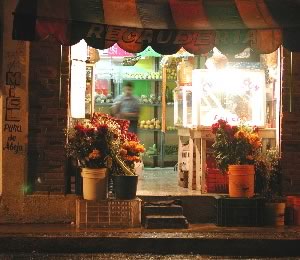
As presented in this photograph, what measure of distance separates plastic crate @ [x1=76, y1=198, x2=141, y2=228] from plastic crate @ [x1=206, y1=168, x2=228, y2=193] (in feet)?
6.90

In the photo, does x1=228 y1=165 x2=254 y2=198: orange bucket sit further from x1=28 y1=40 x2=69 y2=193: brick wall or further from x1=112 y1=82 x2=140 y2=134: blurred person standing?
x1=112 y1=82 x2=140 y2=134: blurred person standing

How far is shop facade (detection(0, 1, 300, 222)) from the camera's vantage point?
1085cm

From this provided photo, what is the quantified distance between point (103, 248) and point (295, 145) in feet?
13.4

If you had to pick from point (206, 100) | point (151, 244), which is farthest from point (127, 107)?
point (151, 244)

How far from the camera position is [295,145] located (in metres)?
11.5

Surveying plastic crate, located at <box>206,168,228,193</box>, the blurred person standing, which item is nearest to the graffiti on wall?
plastic crate, located at <box>206,168,228,193</box>

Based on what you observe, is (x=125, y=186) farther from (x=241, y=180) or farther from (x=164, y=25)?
(x=164, y=25)

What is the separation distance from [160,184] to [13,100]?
4114 mm

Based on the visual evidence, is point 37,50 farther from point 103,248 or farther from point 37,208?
point 103,248

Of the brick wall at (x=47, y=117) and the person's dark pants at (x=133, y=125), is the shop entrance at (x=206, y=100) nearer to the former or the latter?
the brick wall at (x=47, y=117)

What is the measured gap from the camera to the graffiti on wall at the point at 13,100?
10844 millimetres

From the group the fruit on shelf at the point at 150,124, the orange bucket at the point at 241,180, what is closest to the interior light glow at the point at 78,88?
the orange bucket at the point at 241,180

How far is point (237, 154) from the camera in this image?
11133 mm

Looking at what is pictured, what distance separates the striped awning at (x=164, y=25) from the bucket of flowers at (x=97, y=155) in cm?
152
